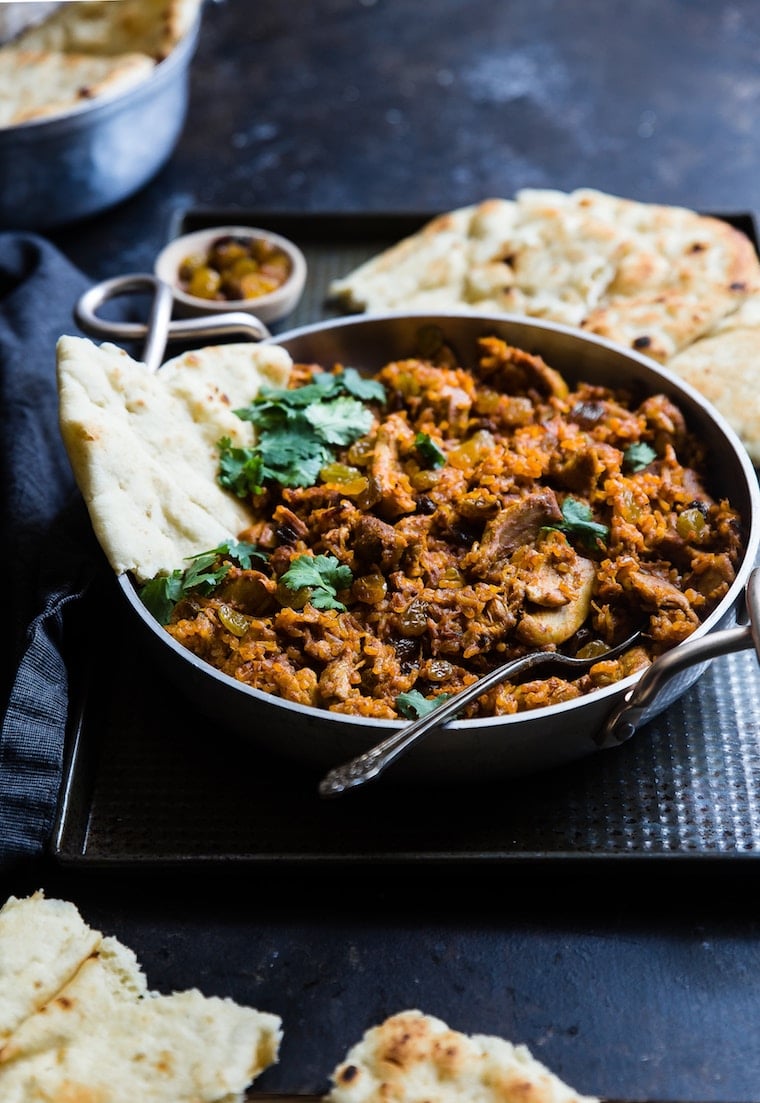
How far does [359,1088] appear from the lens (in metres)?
2.44

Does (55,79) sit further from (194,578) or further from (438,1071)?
(438,1071)

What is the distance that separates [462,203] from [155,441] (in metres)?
2.63

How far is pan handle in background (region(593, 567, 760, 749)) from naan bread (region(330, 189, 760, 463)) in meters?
1.42

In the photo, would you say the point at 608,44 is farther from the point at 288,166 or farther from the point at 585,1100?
the point at 585,1100

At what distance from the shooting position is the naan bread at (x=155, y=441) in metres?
3.08

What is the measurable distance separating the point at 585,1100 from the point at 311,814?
966 millimetres

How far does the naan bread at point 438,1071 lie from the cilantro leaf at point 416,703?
28.4 inches

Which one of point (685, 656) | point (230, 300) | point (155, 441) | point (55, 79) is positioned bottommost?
point (230, 300)

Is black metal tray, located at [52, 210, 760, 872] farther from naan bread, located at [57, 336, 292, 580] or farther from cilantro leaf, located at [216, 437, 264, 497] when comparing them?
cilantro leaf, located at [216, 437, 264, 497]

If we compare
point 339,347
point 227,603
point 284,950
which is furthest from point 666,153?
point 284,950

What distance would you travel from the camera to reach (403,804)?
296 centimetres

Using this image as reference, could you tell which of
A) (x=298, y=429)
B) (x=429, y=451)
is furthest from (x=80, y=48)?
(x=429, y=451)

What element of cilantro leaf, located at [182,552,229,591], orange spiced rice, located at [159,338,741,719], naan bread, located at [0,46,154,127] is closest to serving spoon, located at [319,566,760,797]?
orange spiced rice, located at [159,338,741,719]

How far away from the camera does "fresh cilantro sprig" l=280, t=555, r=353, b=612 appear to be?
308cm
